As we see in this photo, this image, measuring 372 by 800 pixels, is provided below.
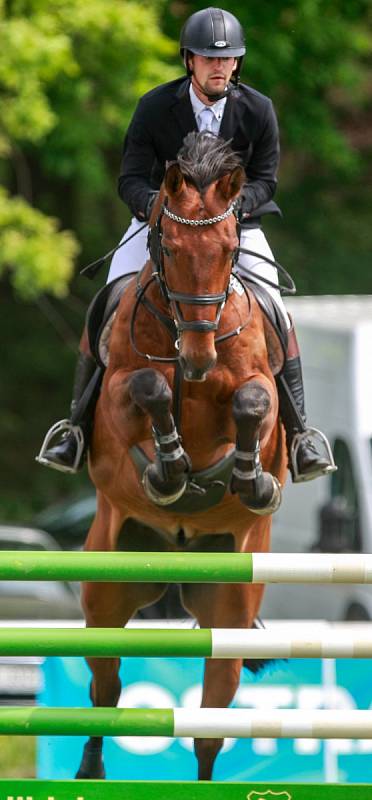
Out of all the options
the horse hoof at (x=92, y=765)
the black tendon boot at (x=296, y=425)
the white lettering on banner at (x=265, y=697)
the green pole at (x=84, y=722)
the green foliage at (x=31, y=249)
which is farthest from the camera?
the green foliage at (x=31, y=249)

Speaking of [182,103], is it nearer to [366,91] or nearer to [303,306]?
[303,306]

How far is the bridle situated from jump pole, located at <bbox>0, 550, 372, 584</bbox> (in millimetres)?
838

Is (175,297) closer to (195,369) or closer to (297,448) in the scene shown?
(195,369)

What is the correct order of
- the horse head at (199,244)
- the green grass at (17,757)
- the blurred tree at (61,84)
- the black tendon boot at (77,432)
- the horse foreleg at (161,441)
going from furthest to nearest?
1. the blurred tree at (61,84)
2. the green grass at (17,757)
3. the black tendon boot at (77,432)
4. the horse foreleg at (161,441)
5. the horse head at (199,244)

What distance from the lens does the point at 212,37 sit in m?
5.34

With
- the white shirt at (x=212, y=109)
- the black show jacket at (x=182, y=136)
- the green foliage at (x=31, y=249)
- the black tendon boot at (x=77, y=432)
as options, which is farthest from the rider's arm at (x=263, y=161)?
the green foliage at (x=31, y=249)

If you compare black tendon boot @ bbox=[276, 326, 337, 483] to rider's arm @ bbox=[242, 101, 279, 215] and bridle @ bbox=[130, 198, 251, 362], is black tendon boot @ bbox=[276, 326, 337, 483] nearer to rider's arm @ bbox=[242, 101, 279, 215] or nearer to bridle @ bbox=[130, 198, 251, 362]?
bridle @ bbox=[130, 198, 251, 362]

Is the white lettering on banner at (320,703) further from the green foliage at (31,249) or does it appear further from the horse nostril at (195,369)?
the green foliage at (31,249)

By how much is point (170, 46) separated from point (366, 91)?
6.61 meters

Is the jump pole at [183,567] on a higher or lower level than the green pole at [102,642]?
higher

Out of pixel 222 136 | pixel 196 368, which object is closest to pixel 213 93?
pixel 222 136

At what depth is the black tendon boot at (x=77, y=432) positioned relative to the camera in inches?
238

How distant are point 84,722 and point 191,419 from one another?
1.34 meters

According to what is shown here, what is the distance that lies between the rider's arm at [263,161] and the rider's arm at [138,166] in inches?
15.3
